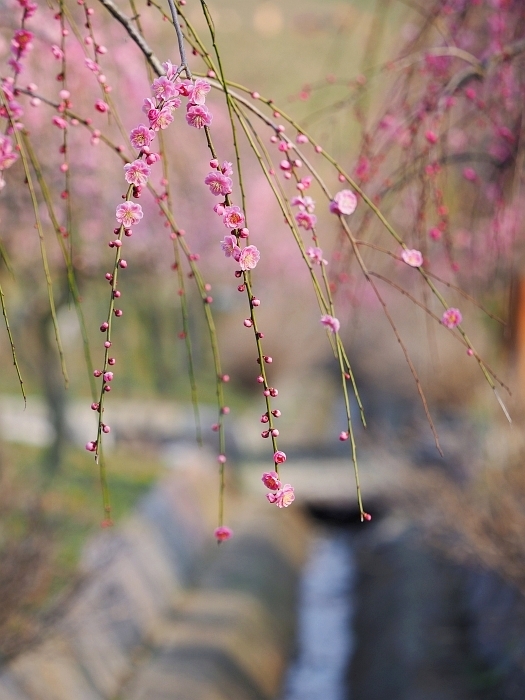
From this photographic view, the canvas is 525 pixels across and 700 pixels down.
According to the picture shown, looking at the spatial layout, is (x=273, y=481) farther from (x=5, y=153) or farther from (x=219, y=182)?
(x=5, y=153)

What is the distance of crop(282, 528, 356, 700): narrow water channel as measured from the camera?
19.6 ft

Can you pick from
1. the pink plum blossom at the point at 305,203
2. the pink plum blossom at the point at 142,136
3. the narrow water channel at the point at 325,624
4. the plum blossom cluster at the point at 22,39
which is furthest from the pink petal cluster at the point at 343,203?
the narrow water channel at the point at 325,624

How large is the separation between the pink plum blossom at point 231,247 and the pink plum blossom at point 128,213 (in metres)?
0.13

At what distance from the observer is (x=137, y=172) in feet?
4.19

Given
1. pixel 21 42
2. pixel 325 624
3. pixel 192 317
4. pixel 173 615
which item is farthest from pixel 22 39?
pixel 192 317

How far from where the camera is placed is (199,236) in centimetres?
1032

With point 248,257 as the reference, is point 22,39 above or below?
above

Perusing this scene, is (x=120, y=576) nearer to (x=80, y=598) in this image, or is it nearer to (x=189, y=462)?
(x=80, y=598)

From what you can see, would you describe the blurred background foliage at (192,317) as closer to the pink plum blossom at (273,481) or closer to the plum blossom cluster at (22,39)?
the plum blossom cluster at (22,39)

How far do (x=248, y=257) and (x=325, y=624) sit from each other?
20.5ft

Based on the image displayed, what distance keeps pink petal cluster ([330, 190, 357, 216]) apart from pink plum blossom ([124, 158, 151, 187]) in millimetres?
408

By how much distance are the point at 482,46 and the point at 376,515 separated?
6182 mm

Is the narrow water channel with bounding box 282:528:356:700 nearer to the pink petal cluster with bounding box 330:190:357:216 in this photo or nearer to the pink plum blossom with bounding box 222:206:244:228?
the pink petal cluster with bounding box 330:190:357:216

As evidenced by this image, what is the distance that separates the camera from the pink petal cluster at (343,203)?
5.09 feet
